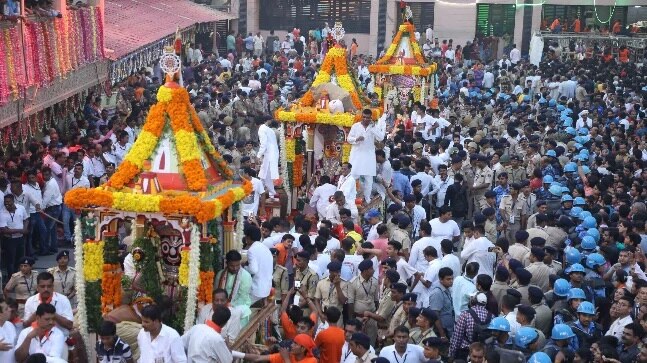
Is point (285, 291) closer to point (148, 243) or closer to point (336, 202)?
point (148, 243)

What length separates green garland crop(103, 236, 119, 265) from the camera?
1148cm

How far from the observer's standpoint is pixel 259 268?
12000mm

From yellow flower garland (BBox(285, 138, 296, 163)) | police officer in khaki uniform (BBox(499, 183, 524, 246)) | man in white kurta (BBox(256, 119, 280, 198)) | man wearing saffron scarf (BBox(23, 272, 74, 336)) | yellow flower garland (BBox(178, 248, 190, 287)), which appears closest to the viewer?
man wearing saffron scarf (BBox(23, 272, 74, 336))

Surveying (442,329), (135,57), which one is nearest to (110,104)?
(135,57)

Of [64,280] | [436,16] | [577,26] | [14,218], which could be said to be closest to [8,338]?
[64,280]

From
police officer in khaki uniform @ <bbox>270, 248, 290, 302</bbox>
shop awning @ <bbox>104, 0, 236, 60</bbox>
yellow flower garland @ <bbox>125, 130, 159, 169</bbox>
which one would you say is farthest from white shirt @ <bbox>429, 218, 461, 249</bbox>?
shop awning @ <bbox>104, 0, 236, 60</bbox>

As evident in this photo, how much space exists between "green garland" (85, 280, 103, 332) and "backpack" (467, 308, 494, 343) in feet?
12.1

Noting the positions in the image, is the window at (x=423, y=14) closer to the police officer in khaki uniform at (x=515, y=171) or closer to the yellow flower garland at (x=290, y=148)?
the yellow flower garland at (x=290, y=148)

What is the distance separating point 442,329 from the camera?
11.5 meters

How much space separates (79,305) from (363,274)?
3034 millimetres

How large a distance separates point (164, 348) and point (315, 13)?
36.6 m

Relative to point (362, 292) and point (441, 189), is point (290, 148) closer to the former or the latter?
point (441, 189)

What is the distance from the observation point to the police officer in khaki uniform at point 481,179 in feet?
60.4

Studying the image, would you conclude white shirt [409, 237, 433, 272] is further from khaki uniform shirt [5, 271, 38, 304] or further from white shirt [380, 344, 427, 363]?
khaki uniform shirt [5, 271, 38, 304]
